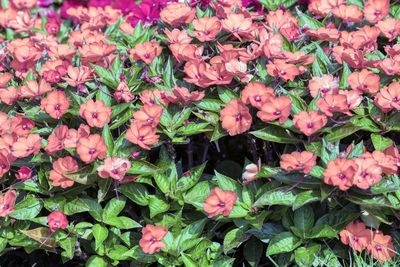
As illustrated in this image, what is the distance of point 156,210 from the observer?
2461 mm

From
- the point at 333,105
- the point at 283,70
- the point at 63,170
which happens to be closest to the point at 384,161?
the point at 333,105

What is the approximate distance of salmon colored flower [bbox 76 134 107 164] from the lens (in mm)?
2367

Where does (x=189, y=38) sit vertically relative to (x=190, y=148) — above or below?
above

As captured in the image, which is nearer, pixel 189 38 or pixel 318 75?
pixel 318 75

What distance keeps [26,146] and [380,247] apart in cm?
122

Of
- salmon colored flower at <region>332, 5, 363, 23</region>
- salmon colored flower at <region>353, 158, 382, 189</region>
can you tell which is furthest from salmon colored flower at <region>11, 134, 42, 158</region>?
salmon colored flower at <region>332, 5, 363, 23</region>

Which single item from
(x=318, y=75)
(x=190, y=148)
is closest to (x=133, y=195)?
(x=190, y=148)

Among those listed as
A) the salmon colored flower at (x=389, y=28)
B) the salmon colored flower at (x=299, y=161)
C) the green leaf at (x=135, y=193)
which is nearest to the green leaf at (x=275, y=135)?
the salmon colored flower at (x=299, y=161)

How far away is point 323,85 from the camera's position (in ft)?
8.26

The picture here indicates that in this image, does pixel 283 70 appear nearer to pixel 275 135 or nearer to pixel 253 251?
pixel 275 135

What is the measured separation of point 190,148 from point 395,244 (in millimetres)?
810

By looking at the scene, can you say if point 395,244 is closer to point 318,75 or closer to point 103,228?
point 318,75

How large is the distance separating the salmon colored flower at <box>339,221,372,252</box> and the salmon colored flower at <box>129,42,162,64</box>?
3.04ft

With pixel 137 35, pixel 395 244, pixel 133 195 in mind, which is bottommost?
pixel 395 244
